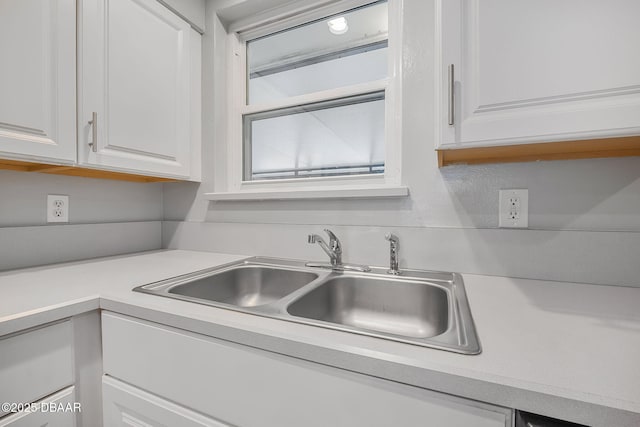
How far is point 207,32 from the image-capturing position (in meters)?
1.50

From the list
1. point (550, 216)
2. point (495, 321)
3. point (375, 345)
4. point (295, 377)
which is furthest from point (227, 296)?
point (550, 216)

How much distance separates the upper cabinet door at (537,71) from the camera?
596 millimetres

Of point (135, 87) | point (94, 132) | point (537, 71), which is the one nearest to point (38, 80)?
point (94, 132)

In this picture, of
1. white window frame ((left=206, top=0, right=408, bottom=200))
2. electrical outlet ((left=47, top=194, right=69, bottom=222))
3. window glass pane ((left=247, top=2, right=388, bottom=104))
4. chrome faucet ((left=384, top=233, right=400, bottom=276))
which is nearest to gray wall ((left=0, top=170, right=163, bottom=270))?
electrical outlet ((left=47, top=194, right=69, bottom=222))

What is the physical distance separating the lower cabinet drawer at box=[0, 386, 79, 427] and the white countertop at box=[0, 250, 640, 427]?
20cm

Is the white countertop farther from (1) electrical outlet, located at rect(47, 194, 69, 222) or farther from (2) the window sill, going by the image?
(2) the window sill

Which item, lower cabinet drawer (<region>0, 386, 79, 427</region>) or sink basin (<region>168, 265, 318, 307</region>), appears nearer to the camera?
lower cabinet drawer (<region>0, 386, 79, 427</region>)

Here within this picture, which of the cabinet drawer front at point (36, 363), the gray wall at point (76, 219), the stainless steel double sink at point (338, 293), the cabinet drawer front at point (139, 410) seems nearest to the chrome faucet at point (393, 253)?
the stainless steel double sink at point (338, 293)

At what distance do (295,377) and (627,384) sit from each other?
0.50 metres

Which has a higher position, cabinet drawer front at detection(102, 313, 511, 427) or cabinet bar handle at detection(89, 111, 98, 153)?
cabinet bar handle at detection(89, 111, 98, 153)

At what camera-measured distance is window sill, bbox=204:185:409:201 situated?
3.57 feet

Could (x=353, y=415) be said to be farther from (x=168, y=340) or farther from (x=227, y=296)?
(x=227, y=296)

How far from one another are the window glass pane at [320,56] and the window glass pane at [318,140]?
108 millimetres

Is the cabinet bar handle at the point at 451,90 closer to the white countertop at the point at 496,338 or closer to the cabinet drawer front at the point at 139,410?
the white countertop at the point at 496,338
